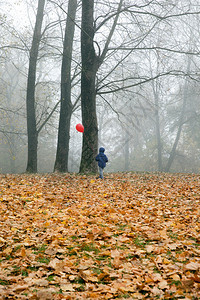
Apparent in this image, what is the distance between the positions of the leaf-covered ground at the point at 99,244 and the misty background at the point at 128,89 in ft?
17.8

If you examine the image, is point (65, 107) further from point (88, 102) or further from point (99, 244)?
point (99, 244)

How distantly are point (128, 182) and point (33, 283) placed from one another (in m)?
6.61

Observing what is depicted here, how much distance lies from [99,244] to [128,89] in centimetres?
2178

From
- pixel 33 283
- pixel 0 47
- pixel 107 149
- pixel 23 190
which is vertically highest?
pixel 0 47

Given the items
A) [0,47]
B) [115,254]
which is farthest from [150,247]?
[0,47]

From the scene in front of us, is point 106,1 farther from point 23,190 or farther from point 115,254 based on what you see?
point 115,254

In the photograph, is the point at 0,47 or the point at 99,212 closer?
the point at 99,212

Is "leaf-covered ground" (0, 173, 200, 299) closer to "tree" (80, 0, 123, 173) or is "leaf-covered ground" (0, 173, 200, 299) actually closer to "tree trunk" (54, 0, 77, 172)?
"tree" (80, 0, 123, 173)

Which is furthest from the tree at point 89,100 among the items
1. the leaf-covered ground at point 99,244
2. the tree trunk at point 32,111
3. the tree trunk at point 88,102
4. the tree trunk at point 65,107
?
the tree trunk at point 32,111

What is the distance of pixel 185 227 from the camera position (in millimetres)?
4750

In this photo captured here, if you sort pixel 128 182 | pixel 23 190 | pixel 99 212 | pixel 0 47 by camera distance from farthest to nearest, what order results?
pixel 0 47 → pixel 128 182 → pixel 23 190 → pixel 99 212

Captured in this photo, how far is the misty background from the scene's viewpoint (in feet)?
36.1

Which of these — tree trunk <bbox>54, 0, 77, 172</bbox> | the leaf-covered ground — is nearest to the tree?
tree trunk <bbox>54, 0, 77, 172</bbox>

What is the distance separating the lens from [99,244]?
13.3 ft
